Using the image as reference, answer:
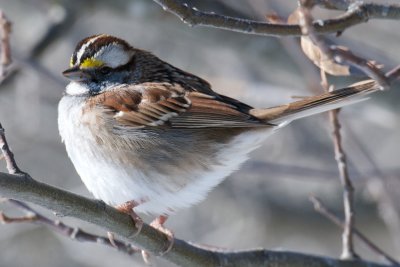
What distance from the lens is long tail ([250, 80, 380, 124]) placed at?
11.7ft

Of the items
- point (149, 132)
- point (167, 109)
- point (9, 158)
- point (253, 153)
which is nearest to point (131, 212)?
point (149, 132)

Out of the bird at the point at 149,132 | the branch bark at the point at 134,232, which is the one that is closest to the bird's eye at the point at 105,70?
the bird at the point at 149,132

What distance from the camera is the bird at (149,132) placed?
3.92 metres

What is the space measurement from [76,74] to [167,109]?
1.48ft

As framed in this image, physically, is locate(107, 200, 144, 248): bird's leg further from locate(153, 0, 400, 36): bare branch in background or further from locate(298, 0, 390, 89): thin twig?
locate(298, 0, 390, 89): thin twig

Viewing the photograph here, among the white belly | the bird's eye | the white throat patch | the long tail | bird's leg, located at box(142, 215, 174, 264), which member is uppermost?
the long tail

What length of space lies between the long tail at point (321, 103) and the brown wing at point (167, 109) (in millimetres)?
84

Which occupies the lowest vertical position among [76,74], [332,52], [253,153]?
[253,153]

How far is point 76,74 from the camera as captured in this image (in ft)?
13.6

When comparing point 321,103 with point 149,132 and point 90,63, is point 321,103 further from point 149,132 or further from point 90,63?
point 90,63

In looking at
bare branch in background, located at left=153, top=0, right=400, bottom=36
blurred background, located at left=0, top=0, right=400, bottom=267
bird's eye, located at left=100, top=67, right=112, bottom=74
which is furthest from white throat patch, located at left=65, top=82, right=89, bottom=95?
bare branch in background, located at left=153, top=0, right=400, bottom=36

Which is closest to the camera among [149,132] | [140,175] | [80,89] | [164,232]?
[164,232]

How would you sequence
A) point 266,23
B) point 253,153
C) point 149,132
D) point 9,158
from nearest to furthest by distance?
point 266,23 → point 9,158 → point 149,132 → point 253,153

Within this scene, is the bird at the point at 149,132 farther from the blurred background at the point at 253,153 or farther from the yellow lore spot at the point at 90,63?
the blurred background at the point at 253,153
